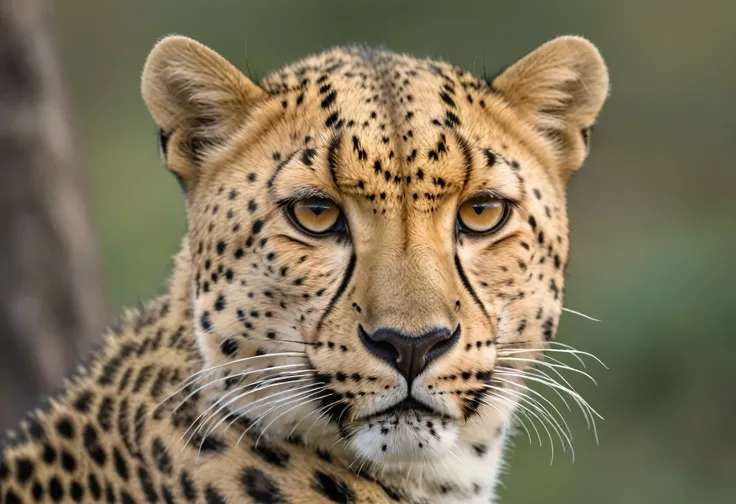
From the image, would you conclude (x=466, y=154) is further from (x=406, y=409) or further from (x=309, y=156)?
(x=406, y=409)

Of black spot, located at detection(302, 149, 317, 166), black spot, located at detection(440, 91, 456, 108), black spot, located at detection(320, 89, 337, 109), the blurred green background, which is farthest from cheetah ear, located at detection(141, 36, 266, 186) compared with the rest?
the blurred green background

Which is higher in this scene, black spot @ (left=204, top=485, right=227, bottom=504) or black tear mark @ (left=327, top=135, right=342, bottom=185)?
black tear mark @ (left=327, top=135, right=342, bottom=185)

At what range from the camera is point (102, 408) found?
4.47 meters

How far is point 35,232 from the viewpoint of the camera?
28.9 feet

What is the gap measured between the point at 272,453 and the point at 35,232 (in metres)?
5.08

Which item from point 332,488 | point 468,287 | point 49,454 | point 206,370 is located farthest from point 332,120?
point 49,454

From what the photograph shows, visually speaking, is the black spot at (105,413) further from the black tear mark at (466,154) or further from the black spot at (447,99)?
the black spot at (447,99)

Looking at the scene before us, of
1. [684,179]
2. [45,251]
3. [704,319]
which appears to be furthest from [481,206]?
[684,179]

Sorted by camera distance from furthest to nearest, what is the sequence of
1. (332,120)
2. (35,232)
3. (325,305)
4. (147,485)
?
(35,232), (332,120), (147,485), (325,305)

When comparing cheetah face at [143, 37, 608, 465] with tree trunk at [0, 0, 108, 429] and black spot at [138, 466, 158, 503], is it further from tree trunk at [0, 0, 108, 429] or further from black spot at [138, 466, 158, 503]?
tree trunk at [0, 0, 108, 429]

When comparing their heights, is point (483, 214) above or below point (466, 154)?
below

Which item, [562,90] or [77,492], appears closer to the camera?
[77,492]

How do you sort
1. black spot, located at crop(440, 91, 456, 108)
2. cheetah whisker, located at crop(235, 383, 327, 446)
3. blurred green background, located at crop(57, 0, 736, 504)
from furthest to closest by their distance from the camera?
blurred green background, located at crop(57, 0, 736, 504), black spot, located at crop(440, 91, 456, 108), cheetah whisker, located at crop(235, 383, 327, 446)

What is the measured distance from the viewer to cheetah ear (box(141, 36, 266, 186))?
455cm
